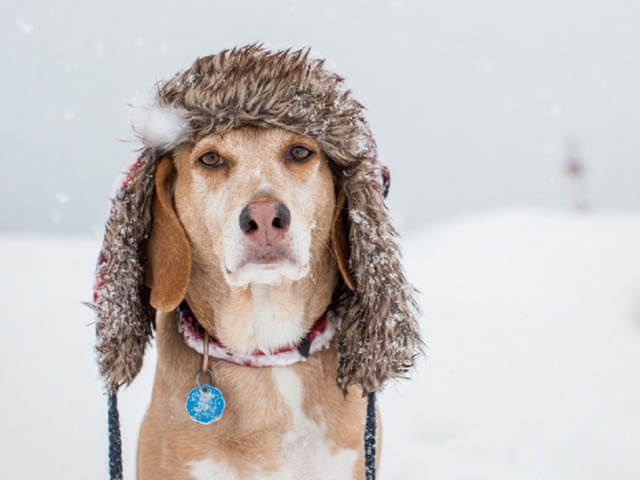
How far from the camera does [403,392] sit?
215 inches

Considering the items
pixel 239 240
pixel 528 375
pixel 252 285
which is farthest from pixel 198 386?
pixel 528 375

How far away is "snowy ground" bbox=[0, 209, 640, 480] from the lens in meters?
4.08

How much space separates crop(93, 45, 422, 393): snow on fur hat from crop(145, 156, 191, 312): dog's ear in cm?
4

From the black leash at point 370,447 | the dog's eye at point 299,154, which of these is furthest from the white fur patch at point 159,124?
the black leash at point 370,447

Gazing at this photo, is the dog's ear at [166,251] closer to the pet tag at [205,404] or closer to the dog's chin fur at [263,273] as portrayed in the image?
the dog's chin fur at [263,273]

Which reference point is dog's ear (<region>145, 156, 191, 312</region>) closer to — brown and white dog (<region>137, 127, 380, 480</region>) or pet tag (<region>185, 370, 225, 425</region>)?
brown and white dog (<region>137, 127, 380, 480</region>)

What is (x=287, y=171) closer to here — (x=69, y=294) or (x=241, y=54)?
(x=241, y=54)

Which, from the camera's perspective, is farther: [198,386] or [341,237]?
[341,237]

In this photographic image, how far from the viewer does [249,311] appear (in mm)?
2641

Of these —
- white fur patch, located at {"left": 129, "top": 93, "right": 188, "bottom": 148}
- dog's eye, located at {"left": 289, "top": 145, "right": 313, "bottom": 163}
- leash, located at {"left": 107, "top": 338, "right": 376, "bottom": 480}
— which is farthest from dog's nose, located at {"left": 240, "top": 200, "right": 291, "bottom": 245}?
leash, located at {"left": 107, "top": 338, "right": 376, "bottom": 480}

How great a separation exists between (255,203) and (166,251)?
0.59m

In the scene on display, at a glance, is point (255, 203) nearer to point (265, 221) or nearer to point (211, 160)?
point (265, 221)

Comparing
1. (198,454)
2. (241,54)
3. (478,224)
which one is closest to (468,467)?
(198,454)

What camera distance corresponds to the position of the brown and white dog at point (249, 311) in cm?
241
